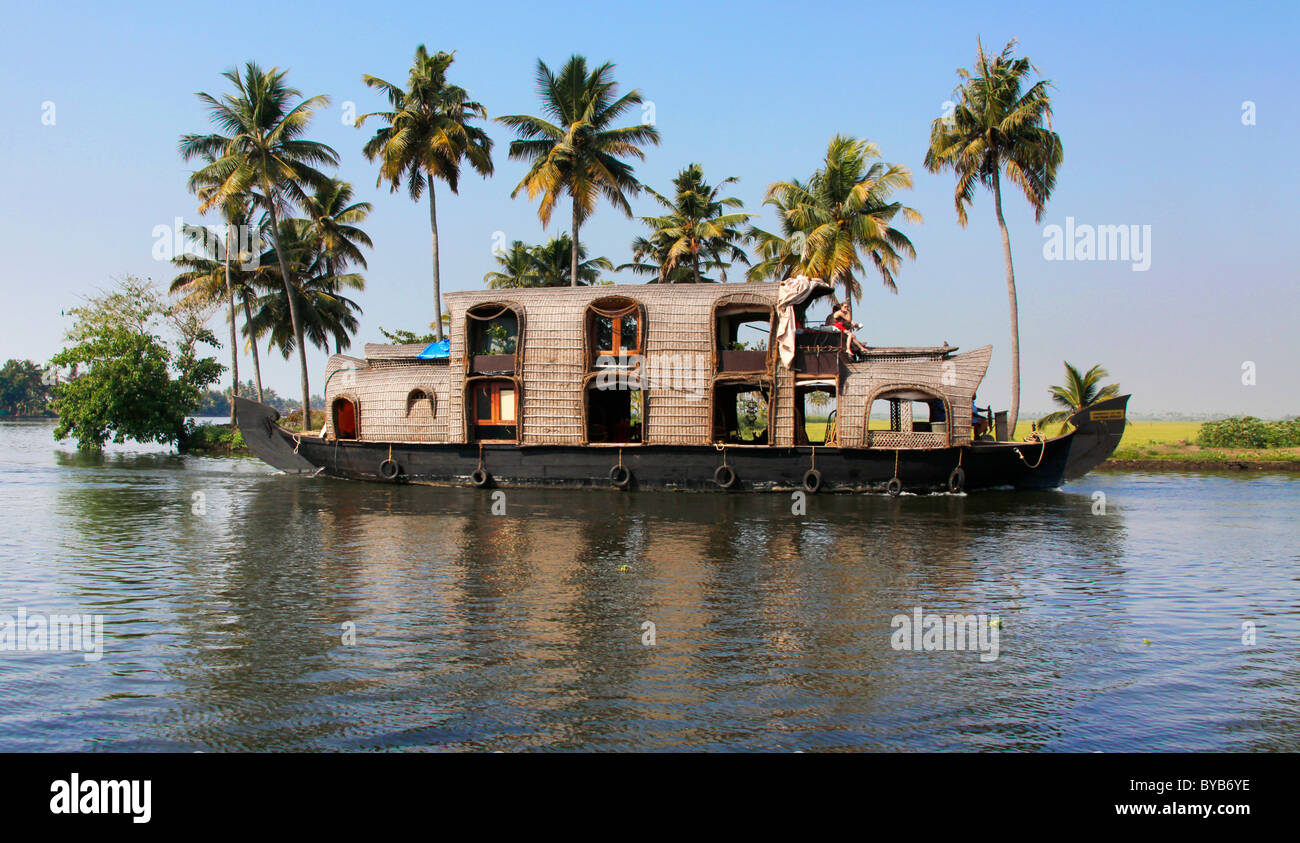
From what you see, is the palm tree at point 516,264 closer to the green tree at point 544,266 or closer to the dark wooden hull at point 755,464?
the green tree at point 544,266

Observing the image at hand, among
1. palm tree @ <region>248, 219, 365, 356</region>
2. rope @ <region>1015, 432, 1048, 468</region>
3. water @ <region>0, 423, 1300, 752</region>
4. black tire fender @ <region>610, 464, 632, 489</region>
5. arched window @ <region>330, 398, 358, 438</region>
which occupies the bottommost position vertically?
water @ <region>0, 423, 1300, 752</region>

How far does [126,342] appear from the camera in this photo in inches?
1566

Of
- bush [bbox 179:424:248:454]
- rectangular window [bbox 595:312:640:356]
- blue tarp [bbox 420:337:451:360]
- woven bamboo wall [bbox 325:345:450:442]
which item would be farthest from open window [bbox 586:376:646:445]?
bush [bbox 179:424:248:454]

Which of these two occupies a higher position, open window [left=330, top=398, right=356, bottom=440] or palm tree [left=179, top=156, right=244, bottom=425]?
palm tree [left=179, top=156, right=244, bottom=425]

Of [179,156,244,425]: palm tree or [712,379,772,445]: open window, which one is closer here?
[712,379,772,445]: open window

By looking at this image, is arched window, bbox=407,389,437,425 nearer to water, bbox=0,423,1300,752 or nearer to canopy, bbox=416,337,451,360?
canopy, bbox=416,337,451,360

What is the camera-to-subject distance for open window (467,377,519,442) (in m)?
23.6

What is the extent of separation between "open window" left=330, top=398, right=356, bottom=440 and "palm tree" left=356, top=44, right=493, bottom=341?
273 inches

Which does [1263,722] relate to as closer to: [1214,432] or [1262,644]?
[1262,644]

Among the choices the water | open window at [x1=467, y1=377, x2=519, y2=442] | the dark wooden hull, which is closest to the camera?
the water

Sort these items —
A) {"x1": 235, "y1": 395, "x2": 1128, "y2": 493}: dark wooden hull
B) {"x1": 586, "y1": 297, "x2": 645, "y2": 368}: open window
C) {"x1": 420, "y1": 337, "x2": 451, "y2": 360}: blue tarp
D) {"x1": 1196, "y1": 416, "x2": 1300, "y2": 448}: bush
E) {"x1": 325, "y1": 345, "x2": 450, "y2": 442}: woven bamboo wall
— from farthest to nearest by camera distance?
1. {"x1": 1196, "y1": 416, "x2": 1300, "y2": 448}: bush
2. {"x1": 420, "y1": 337, "x2": 451, "y2": 360}: blue tarp
3. {"x1": 325, "y1": 345, "x2": 450, "y2": 442}: woven bamboo wall
4. {"x1": 586, "y1": 297, "x2": 645, "y2": 368}: open window
5. {"x1": 235, "y1": 395, "x2": 1128, "y2": 493}: dark wooden hull

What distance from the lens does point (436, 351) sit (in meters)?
24.6
